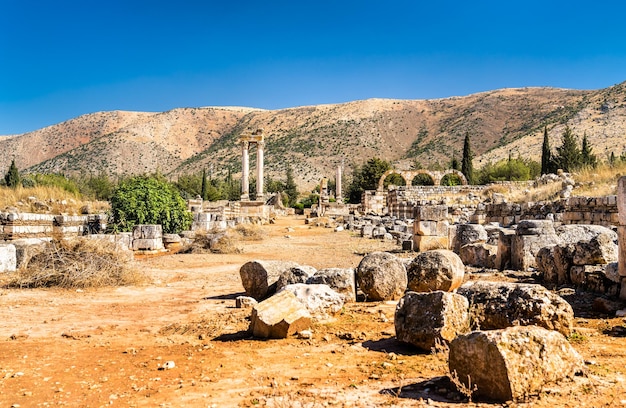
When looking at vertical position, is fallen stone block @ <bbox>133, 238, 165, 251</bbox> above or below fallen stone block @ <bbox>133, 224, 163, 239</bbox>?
below

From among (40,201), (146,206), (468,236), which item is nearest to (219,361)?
(468,236)

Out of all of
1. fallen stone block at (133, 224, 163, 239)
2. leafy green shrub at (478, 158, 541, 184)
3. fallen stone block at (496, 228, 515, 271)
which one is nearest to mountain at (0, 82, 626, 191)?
leafy green shrub at (478, 158, 541, 184)

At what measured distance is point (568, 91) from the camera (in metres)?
101

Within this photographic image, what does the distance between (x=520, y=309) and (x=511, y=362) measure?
1.81 m

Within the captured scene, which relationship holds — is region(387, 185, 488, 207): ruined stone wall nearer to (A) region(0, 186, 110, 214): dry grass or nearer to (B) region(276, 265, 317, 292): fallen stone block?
(A) region(0, 186, 110, 214): dry grass

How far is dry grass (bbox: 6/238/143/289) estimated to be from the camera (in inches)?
373

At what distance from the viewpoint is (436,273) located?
7340mm

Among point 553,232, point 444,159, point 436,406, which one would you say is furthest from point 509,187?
point 444,159

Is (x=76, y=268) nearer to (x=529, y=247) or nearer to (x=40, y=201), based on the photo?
(x=529, y=247)

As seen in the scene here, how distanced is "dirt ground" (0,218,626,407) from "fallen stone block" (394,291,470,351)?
0.16 metres

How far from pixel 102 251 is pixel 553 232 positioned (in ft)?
29.9

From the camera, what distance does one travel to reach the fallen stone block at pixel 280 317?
5543mm

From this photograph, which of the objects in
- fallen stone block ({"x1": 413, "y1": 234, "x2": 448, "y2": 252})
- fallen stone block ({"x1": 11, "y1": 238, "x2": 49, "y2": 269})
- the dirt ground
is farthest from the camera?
fallen stone block ({"x1": 413, "y1": 234, "x2": 448, "y2": 252})

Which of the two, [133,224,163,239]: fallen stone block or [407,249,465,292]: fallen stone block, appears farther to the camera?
[133,224,163,239]: fallen stone block
